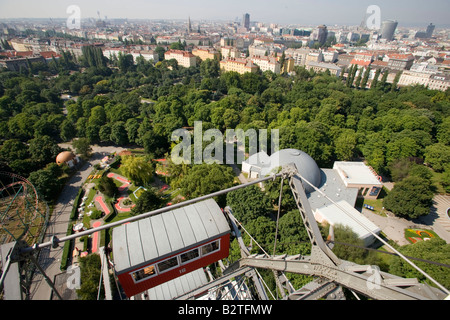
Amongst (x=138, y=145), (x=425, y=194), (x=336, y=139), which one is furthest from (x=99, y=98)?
(x=425, y=194)

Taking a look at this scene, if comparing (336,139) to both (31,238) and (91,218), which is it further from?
(31,238)

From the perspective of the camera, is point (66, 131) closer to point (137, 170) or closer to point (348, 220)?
point (137, 170)

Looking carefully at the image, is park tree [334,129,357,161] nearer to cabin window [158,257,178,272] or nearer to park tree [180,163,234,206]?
park tree [180,163,234,206]

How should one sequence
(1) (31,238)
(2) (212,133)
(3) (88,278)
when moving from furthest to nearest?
(2) (212,133)
(1) (31,238)
(3) (88,278)

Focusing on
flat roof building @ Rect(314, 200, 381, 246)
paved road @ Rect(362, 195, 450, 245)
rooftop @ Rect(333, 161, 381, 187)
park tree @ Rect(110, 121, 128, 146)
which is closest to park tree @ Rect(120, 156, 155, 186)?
park tree @ Rect(110, 121, 128, 146)

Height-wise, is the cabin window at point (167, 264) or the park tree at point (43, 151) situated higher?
the cabin window at point (167, 264)

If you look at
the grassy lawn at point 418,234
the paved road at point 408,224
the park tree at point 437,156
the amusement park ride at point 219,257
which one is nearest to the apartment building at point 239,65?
the park tree at point 437,156

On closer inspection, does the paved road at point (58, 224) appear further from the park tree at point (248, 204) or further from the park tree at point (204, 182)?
the park tree at point (248, 204)
